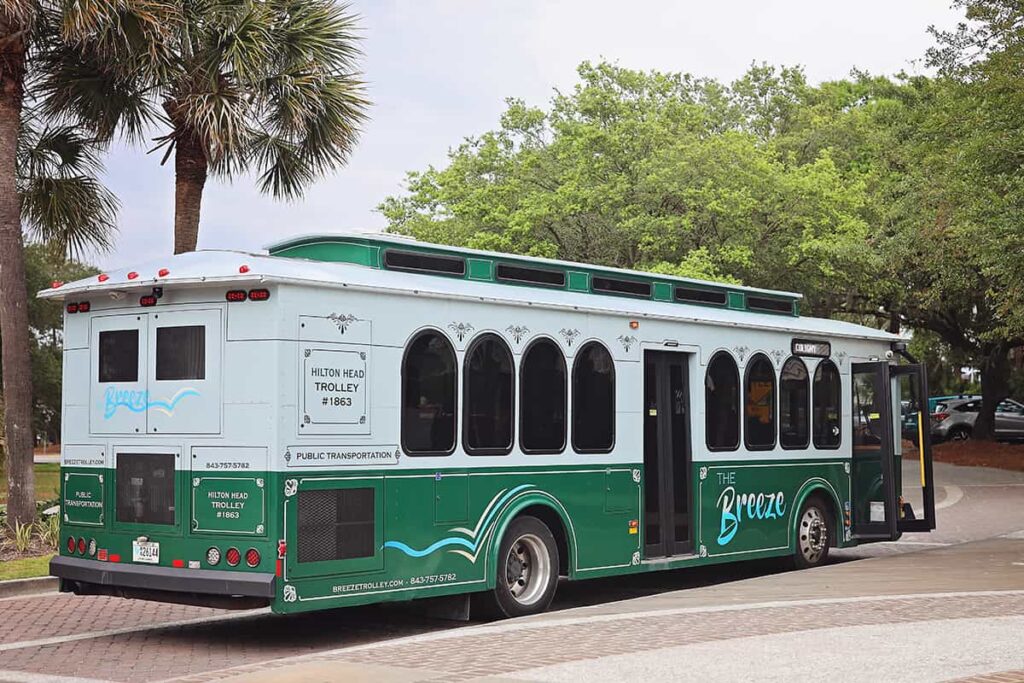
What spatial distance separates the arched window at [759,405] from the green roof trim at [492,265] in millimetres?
762

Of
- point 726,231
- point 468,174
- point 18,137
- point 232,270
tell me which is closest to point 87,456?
point 232,270

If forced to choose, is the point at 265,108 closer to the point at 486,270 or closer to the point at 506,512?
the point at 486,270

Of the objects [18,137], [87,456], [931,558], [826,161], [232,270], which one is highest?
[826,161]

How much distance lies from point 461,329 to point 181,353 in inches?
90.3

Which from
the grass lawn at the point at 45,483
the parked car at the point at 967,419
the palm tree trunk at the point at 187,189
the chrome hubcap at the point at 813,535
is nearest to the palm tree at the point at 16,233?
the palm tree trunk at the point at 187,189

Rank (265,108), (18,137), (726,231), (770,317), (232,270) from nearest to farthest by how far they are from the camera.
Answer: (232,270) < (770,317) < (18,137) < (265,108) < (726,231)

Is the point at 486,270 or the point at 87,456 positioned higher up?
the point at 486,270

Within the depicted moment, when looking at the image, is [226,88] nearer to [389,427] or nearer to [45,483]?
[389,427]

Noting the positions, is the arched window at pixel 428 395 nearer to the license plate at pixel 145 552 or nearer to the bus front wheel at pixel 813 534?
the license plate at pixel 145 552

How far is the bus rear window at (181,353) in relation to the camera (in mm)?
9992

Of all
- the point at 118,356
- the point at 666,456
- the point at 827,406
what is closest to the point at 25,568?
the point at 118,356

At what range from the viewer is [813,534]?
15.5 m

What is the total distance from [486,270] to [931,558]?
6.81 metres

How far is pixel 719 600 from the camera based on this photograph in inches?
450
